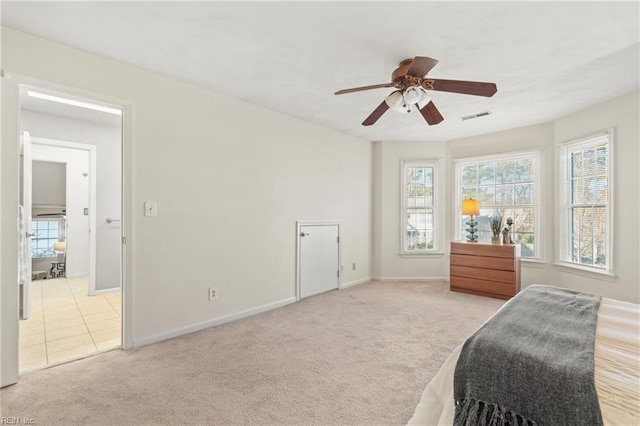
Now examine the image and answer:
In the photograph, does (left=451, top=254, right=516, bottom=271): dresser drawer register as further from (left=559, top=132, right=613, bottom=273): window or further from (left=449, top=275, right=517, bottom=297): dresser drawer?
(left=559, top=132, right=613, bottom=273): window

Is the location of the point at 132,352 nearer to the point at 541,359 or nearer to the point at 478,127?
the point at 541,359

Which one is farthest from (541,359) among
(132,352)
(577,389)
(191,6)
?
(132,352)

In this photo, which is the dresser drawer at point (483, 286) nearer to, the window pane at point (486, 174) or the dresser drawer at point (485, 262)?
the dresser drawer at point (485, 262)

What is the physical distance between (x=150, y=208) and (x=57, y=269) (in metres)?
4.18

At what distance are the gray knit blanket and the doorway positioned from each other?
2780mm

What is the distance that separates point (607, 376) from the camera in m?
1.04

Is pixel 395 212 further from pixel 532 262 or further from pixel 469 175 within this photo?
pixel 532 262

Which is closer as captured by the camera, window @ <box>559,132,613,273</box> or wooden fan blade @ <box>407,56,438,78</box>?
wooden fan blade @ <box>407,56,438,78</box>

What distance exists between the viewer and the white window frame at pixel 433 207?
530 cm

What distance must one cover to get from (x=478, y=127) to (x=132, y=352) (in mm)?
4903

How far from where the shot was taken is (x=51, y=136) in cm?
417

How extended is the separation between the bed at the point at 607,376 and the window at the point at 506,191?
297 cm

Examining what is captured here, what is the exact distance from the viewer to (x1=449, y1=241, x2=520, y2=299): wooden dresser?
4145 millimetres

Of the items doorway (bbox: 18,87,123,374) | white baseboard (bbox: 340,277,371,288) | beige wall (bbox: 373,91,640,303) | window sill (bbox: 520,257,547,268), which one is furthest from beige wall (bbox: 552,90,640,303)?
doorway (bbox: 18,87,123,374)
